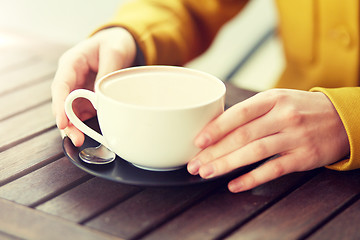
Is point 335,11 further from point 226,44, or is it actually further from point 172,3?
point 226,44

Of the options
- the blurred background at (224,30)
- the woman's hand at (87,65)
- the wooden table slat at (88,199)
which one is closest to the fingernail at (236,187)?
the wooden table slat at (88,199)

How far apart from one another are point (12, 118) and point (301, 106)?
1.38 ft

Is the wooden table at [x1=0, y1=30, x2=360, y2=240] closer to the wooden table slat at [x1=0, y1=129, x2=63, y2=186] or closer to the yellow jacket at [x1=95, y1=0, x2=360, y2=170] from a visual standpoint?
the wooden table slat at [x1=0, y1=129, x2=63, y2=186]

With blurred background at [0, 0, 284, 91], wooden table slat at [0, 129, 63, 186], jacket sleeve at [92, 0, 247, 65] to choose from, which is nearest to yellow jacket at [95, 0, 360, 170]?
jacket sleeve at [92, 0, 247, 65]

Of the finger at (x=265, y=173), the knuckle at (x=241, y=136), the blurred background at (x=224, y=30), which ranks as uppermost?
the knuckle at (x=241, y=136)

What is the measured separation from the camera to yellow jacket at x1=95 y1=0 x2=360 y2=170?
3.17ft

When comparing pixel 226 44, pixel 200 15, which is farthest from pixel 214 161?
pixel 226 44

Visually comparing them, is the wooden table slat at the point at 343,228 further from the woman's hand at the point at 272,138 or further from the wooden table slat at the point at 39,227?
the wooden table slat at the point at 39,227

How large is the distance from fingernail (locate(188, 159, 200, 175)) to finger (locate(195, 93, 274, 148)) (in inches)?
0.7

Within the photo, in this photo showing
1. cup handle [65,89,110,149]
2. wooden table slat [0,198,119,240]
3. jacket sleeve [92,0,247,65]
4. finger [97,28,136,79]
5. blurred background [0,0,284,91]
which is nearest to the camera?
wooden table slat [0,198,119,240]

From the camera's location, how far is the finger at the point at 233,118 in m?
0.54

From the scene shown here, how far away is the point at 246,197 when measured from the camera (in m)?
0.55

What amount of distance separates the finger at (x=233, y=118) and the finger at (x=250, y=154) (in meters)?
0.02

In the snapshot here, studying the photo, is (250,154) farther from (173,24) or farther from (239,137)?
(173,24)
